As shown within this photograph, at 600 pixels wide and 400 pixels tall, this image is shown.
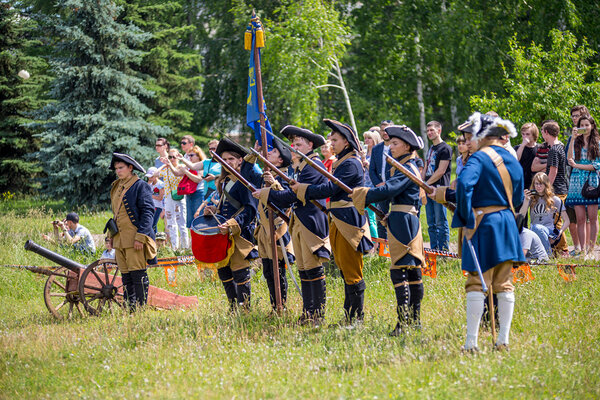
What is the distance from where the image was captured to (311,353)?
263 inches

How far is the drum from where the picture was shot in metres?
8.08

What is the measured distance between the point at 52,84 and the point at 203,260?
16.1 meters

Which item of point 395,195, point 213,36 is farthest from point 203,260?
point 213,36

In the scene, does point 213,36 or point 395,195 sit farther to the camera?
point 213,36

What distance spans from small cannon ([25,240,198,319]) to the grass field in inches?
11.3

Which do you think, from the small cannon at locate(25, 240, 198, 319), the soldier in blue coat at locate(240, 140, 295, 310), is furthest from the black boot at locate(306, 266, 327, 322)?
the small cannon at locate(25, 240, 198, 319)

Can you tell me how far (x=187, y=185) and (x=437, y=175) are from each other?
4673 millimetres

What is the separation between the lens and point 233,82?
30.0 metres

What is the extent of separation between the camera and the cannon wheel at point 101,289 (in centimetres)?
934

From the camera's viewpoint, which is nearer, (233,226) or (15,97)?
(233,226)

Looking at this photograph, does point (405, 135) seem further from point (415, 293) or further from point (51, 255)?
point (51, 255)

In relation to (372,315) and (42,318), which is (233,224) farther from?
(42,318)

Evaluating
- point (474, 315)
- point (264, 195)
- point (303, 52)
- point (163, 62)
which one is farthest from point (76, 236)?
point (163, 62)

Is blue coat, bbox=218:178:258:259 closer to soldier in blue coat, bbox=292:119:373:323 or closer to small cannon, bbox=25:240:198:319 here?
soldier in blue coat, bbox=292:119:373:323
